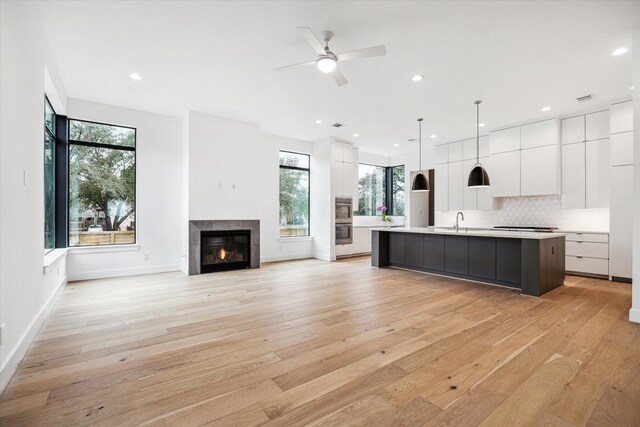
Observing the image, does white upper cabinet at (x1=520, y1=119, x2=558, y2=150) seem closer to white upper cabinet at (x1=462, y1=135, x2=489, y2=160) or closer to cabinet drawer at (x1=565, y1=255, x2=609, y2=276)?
white upper cabinet at (x1=462, y1=135, x2=489, y2=160)

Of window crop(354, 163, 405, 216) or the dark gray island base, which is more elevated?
window crop(354, 163, 405, 216)

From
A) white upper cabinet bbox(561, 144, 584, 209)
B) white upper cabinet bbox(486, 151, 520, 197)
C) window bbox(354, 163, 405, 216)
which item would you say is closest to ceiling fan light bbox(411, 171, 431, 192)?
white upper cabinet bbox(486, 151, 520, 197)

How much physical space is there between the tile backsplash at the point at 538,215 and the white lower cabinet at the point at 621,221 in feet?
1.82

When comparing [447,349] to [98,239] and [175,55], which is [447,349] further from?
[98,239]

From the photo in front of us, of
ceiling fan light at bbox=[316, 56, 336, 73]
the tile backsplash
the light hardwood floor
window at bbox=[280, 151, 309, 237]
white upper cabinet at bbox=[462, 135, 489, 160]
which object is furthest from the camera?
window at bbox=[280, 151, 309, 237]

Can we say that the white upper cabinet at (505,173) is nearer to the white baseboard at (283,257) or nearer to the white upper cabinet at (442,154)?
the white upper cabinet at (442,154)

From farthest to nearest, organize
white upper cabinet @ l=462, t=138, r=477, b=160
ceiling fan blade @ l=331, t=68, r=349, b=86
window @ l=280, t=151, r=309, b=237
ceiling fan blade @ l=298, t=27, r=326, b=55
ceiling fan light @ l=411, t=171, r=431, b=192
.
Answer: window @ l=280, t=151, r=309, b=237
white upper cabinet @ l=462, t=138, r=477, b=160
ceiling fan light @ l=411, t=171, r=431, b=192
ceiling fan blade @ l=331, t=68, r=349, b=86
ceiling fan blade @ l=298, t=27, r=326, b=55

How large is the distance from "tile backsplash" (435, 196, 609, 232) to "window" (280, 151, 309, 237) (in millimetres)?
4048

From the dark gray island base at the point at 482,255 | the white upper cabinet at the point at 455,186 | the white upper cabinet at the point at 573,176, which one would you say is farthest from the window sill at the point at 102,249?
the white upper cabinet at the point at 573,176

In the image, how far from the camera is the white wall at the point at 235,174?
5871 millimetres

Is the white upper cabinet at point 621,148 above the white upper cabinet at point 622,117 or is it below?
below

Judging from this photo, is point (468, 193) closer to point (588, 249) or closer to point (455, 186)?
point (455, 186)

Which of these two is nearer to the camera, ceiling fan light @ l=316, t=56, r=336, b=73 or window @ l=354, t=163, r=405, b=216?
ceiling fan light @ l=316, t=56, r=336, b=73

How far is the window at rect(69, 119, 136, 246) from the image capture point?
5281mm
